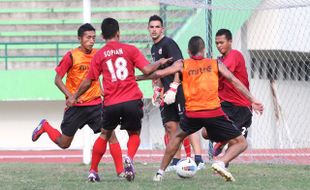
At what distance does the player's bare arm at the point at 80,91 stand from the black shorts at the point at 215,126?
1.22 m

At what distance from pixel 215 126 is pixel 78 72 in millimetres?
2389

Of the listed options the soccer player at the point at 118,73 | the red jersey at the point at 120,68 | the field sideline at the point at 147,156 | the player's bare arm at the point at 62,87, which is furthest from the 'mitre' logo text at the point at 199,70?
the field sideline at the point at 147,156

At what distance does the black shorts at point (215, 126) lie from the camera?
416 inches

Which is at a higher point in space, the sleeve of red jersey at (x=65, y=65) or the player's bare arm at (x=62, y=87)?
the sleeve of red jersey at (x=65, y=65)

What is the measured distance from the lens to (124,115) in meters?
10.7

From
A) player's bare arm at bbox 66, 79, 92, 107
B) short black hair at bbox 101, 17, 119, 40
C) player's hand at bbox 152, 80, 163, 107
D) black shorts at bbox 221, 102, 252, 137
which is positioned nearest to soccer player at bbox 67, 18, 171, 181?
short black hair at bbox 101, 17, 119, 40

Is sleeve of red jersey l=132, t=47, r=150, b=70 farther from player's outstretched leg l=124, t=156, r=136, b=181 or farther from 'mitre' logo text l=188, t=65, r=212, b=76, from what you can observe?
player's outstretched leg l=124, t=156, r=136, b=181

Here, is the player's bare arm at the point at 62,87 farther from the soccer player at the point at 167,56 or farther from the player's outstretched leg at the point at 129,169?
the player's outstretched leg at the point at 129,169

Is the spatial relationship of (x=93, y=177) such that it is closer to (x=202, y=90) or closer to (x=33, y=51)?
(x=202, y=90)

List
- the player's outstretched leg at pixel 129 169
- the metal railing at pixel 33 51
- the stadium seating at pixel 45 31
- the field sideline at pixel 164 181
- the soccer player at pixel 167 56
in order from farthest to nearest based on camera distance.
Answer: the metal railing at pixel 33 51 → the stadium seating at pixel 45 31 → the soccer player at pixel 167 56 → the player's outstretched leg at pixel 129 169 → the field sideline at pixel 164 181

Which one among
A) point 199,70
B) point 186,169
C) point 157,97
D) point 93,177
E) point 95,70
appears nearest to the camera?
point 199,70

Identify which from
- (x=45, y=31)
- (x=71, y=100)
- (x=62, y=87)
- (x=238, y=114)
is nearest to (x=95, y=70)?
(x=71, y=100)

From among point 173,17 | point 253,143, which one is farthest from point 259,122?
point 173,17

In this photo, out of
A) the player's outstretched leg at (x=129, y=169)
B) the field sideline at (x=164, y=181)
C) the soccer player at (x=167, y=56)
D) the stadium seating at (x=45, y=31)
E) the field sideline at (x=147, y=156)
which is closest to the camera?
the field sideline at (x=164, y=181)
